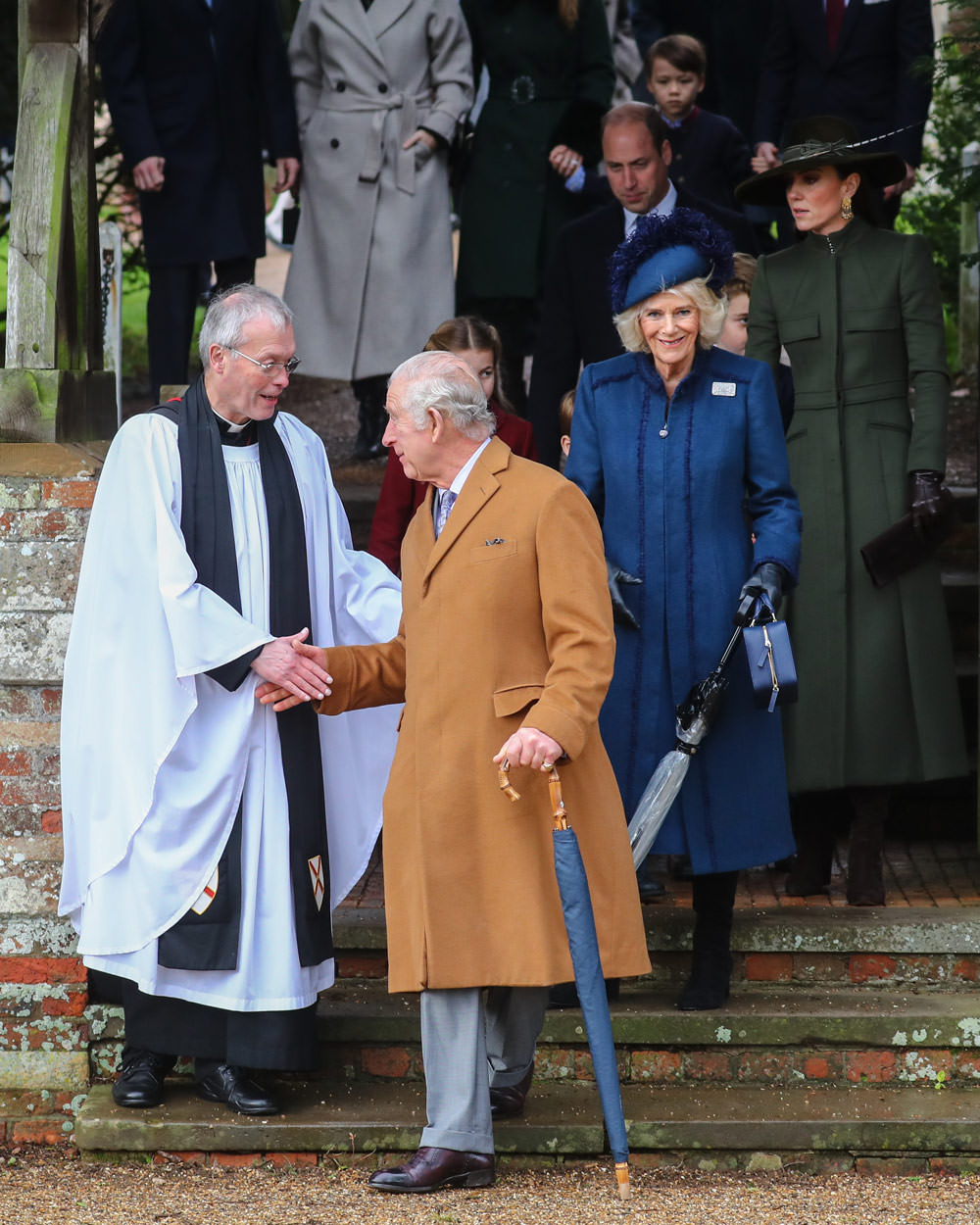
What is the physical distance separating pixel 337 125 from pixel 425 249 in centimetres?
58

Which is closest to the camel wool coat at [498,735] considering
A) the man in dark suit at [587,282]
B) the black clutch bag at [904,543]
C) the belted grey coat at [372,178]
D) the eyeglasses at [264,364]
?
the eyeglasses at [264,364]

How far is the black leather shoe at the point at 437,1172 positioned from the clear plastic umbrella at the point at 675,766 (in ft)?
2.72

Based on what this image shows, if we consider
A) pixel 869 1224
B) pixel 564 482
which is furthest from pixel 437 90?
pixel 869 1224

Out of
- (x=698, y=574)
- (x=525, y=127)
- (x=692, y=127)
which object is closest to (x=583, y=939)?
(x=698, y=574)

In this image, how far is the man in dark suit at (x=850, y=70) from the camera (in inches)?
263

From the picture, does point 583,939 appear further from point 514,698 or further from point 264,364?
point 264,364

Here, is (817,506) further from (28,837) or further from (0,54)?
(0,54)

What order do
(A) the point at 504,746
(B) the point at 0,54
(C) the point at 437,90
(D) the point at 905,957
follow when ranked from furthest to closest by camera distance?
(B) the point at 0,54, (C) the point at 437,90, (D) the point at 905,957, (A) the point at 504,746

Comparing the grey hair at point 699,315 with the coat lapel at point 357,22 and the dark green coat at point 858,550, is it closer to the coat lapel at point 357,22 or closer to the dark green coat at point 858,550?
the dark green coat at point 858,550

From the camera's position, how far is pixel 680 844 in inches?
190

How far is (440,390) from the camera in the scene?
425cm

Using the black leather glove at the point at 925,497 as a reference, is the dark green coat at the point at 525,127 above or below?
above

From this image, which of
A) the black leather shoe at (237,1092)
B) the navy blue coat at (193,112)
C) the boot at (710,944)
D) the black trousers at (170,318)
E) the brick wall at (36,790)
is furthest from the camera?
the black trousers at (170,318)

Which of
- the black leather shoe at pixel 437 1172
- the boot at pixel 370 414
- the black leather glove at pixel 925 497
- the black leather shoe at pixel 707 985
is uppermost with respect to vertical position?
the boot at pixel 370 414
